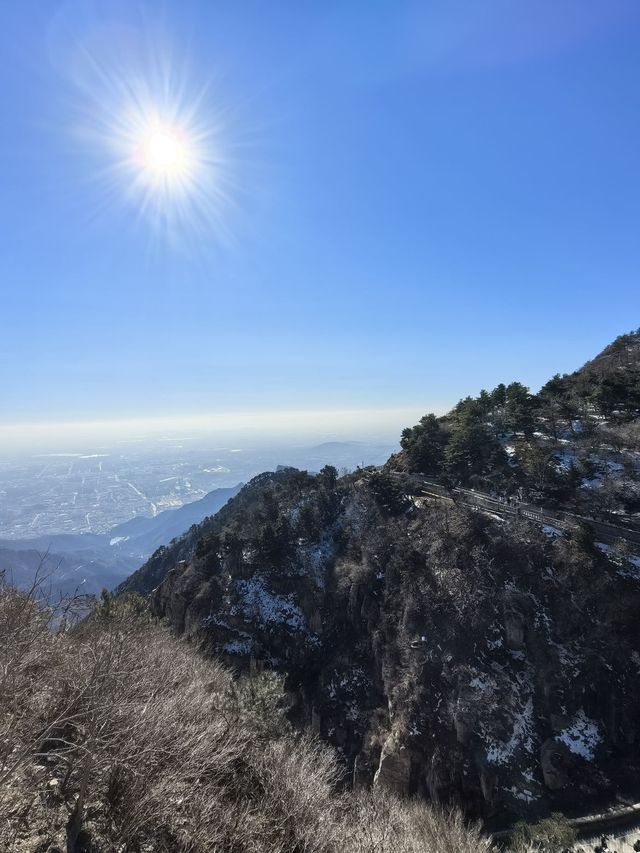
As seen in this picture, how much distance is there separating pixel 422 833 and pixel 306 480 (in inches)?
1339

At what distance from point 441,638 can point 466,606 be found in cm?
265

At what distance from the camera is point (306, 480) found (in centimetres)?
4525

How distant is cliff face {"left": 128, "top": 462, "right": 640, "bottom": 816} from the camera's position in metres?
18.9

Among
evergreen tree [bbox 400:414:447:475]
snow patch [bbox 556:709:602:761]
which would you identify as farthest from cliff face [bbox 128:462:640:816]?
evergreen tree [bbox 400:414:447:475]

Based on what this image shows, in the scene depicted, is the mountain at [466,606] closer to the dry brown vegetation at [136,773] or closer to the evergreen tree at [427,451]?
the evergreen tree at [427,451]

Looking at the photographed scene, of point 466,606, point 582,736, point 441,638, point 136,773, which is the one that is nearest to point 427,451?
point 466,606

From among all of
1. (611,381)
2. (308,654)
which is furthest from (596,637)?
(611,381)

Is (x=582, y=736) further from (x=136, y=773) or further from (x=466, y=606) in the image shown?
(x=136, y=773)

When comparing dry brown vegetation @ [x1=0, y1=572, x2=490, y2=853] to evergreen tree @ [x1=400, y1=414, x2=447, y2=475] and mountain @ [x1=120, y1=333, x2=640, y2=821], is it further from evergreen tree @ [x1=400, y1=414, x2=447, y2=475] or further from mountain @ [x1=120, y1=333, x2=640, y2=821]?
evergreen tree @ [x1=400, y1=414, x2=447, y2=475]

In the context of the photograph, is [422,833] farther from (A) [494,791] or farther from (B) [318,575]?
(B) [318,575]

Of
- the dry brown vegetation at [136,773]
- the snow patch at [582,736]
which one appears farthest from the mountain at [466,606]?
the dry brown vegetation at [136,773]

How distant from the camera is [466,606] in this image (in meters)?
24.5

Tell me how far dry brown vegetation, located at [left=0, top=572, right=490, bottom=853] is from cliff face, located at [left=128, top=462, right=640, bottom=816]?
7.92 metres

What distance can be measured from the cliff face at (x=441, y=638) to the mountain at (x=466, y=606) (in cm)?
9
